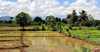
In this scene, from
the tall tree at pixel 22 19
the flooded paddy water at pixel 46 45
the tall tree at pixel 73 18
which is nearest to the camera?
the flooded paddy water at pixel 46 45

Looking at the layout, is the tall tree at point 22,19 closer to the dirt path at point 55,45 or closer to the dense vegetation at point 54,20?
the dense vegetation at point 54,20

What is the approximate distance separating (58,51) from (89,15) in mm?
40969

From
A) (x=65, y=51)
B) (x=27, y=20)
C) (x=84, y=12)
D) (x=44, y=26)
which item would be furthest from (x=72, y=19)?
(x=65, y=51)

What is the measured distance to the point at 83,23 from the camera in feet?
161

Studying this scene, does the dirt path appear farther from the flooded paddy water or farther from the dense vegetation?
the dense vegetation

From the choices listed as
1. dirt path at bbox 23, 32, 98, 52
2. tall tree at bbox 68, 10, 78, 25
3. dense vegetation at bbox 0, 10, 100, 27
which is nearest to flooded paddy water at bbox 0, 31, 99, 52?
dirt path at bbox 23, 32, 98, 52

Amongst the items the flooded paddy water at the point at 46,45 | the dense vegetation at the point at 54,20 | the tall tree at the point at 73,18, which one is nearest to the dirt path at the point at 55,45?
the flooded paddy water at the point at 46,45

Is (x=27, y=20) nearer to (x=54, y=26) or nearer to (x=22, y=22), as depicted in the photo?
(x=22, y=22)

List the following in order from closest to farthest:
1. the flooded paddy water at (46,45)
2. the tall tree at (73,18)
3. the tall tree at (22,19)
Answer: the flooded paddy water at (46,45) → the tall tree at (22,19) → the tall tree at (73,18)

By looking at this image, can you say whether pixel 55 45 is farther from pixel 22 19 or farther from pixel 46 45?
pixel 22 19

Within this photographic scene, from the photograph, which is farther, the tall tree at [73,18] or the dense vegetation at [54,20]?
the tall tree at [73,18]

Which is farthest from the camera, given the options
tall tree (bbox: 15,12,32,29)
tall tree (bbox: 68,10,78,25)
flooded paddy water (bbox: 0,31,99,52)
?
tall tree (bbox: 68,10,78,25)

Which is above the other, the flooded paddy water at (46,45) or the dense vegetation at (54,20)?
the dense vegetation at (54,20)

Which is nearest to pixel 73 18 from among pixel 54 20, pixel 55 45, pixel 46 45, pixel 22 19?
pixel 54 20
